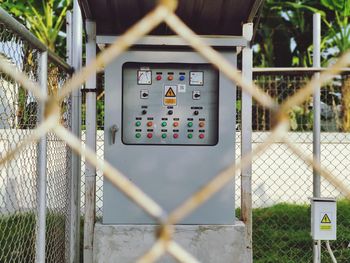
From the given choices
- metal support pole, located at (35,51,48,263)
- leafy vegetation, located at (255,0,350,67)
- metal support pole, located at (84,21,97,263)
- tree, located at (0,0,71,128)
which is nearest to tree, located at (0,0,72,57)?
tree, located at (0,0,71,128)

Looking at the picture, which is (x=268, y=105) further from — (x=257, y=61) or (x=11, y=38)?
Answer: (x=257, y=61)

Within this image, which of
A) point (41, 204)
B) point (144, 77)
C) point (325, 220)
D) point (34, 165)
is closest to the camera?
point (41, 204)

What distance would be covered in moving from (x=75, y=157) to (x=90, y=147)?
0.77 ft

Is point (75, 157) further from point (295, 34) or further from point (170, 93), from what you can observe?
point (295, 34)

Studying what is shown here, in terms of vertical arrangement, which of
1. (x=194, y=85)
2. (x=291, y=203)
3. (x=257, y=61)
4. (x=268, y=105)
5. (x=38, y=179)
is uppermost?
(x=257, y=61)

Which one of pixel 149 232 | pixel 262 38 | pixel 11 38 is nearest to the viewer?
pixel 11 38

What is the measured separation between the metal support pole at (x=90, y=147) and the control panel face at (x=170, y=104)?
23cm

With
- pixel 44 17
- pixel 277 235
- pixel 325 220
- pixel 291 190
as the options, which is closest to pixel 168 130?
pixel 325 220

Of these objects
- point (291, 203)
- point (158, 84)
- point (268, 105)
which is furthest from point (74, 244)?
point (291, 203)

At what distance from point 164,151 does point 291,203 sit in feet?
12.5

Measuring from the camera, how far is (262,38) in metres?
10.4

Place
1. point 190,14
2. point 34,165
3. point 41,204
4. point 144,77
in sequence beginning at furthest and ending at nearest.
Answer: point 144,77, point 190,14, point 34,165, point 41,204

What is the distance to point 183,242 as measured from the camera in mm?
3404

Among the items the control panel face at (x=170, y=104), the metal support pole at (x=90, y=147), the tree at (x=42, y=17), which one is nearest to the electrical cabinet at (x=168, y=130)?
the control panel face at (x=170, y=104)
